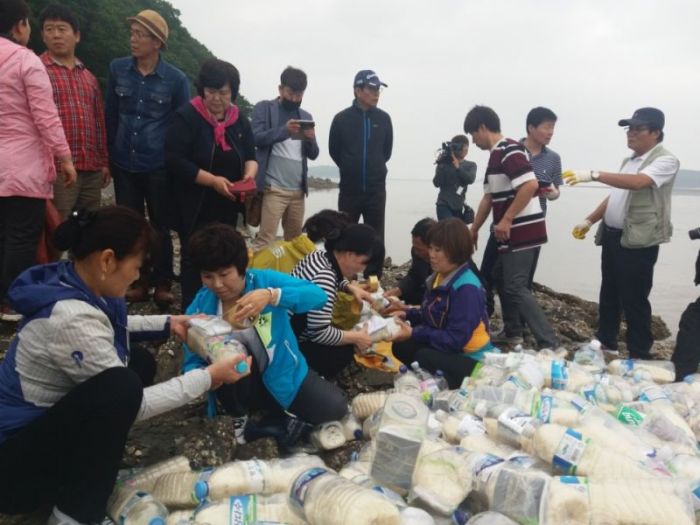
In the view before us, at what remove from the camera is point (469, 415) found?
8.26ft

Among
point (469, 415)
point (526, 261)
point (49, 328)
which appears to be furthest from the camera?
point (526, 261)

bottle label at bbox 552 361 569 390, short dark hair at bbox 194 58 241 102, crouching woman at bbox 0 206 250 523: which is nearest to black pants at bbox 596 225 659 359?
bottle label at bbox 552 361 569 390

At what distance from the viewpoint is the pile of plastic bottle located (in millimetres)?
1704

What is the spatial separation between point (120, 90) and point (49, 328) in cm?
251

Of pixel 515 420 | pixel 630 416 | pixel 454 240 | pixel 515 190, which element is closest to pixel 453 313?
pixel 454 240

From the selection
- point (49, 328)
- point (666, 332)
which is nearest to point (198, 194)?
point (49, 328)

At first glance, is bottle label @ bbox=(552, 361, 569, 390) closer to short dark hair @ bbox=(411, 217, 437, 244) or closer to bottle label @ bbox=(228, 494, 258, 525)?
short dark hair @ bbox=(411, 217, 437, 244)

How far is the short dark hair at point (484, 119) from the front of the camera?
12.7 feet

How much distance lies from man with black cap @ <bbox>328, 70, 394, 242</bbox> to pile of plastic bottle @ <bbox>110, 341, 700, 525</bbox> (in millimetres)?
2502

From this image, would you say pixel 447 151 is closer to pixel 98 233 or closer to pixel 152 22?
pixel 152 22

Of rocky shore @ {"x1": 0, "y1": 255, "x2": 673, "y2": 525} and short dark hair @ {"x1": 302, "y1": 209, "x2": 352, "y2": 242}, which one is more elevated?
short dark hair @ {"x1": 302, "y1": 209, "x2": 352, "y2": 242}

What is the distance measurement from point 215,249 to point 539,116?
3336 mm

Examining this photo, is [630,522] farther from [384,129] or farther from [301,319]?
[384,129]

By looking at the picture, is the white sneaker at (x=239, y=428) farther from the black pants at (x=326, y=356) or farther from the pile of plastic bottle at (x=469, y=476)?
the black pants at (x=326, y=356)
